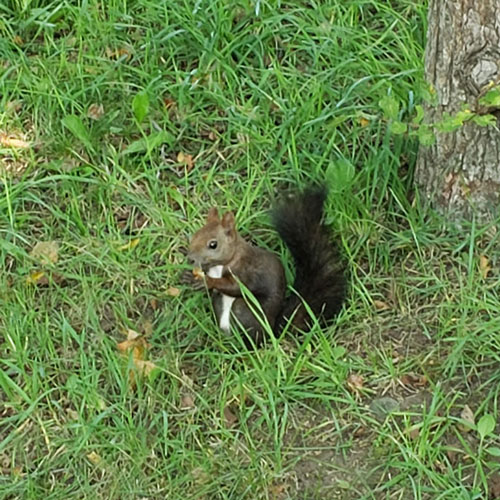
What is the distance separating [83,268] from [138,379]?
0.63 metres

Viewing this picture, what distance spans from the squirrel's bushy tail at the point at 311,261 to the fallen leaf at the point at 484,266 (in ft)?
1.72

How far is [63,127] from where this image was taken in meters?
4.96

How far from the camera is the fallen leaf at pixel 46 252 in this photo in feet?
14.9

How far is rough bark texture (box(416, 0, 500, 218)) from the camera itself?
419 centimetres

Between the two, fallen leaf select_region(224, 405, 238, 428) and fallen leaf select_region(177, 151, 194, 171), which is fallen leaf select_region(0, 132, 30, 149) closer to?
fallen leaf select_region(177, 151, 194, 171)

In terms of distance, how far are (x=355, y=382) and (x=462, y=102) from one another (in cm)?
111

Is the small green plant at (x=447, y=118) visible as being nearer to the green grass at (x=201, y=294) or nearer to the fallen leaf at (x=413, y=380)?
the green grass at (x=201, y=294)

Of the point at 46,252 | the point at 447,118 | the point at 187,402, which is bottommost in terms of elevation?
the point at 187,402

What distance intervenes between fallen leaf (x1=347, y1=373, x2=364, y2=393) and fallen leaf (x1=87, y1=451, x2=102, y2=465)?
2.94 feet

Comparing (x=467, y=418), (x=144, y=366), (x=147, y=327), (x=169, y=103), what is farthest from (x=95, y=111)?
(x=467, y=418)

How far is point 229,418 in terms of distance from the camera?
4055 mm

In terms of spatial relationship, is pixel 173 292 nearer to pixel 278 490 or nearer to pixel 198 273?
pixel 198 273

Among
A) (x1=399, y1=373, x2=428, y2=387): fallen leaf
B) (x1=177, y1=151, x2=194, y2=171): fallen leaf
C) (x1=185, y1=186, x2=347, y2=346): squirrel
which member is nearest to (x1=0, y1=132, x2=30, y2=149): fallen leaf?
(x1=177, y1=151, x2=194, y2=171): fallen leaf

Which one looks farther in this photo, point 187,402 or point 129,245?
point 129,245
